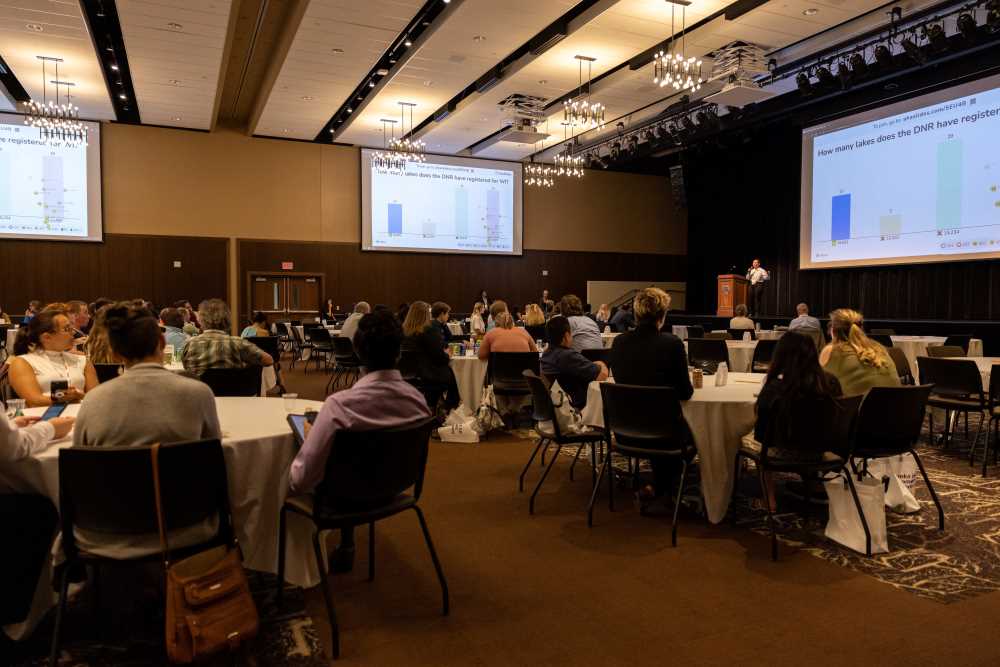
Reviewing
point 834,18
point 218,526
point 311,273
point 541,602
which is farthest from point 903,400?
point 311,273

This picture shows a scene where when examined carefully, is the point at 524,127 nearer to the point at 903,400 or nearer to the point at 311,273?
Answer: the point at 311,273

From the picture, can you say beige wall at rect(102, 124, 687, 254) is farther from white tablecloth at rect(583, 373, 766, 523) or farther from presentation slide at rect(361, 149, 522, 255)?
white tablecloth at rect(583, 373, 766, 523)

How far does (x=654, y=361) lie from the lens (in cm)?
393

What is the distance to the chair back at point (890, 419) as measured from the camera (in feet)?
12.2

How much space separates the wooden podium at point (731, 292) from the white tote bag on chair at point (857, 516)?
38.9 feet

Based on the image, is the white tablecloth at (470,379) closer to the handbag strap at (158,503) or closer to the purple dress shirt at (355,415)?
the purple dress shirt at (355,415)

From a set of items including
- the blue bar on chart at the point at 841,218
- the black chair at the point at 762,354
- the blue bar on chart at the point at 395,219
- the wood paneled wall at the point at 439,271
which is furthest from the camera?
the blue bar on chart at the point at 395,219

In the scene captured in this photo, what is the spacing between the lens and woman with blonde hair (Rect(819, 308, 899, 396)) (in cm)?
422

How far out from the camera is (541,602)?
2982 millimetres

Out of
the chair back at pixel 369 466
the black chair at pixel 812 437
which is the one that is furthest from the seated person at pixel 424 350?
the chair back at pixel 369 466

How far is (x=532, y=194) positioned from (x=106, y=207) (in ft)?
33.3

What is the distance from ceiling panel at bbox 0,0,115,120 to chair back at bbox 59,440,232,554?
841 centimetres

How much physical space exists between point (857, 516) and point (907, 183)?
395 inches

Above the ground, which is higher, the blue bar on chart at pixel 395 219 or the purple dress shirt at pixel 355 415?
the blue bar on chart at pixel 395 219
